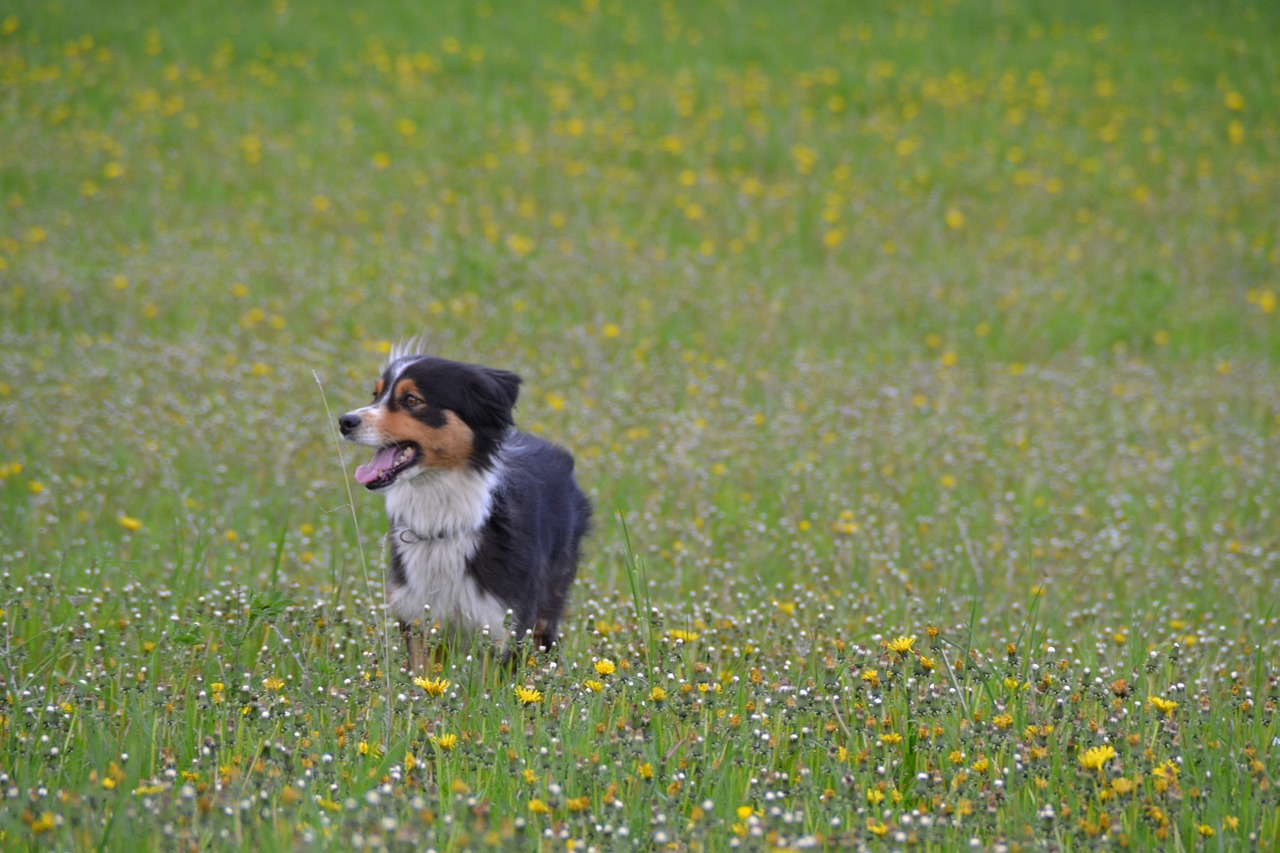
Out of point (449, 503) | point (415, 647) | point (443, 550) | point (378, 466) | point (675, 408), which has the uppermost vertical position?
point (378, 466)

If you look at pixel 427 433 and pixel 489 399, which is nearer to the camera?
pixel 427 433

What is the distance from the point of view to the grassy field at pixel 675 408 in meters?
2.79

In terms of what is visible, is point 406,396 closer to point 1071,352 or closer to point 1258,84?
point 1071,352

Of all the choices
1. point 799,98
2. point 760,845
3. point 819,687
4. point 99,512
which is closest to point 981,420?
point 819,687

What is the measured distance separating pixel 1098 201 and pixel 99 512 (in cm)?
1044

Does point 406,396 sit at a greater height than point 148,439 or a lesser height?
greater

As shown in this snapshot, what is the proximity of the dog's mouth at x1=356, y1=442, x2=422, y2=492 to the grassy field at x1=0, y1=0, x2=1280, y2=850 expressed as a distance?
1.00ft

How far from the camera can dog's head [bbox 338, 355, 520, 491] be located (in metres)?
3.89

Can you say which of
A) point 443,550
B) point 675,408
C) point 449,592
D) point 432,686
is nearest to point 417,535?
point 443,550

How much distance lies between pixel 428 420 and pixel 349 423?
277mm

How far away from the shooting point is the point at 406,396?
3.95 meters

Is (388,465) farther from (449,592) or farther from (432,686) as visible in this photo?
(432,686)

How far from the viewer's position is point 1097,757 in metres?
2.64

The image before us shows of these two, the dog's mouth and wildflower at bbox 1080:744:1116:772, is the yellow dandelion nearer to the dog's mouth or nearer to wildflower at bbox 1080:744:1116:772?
the dog's mouth
